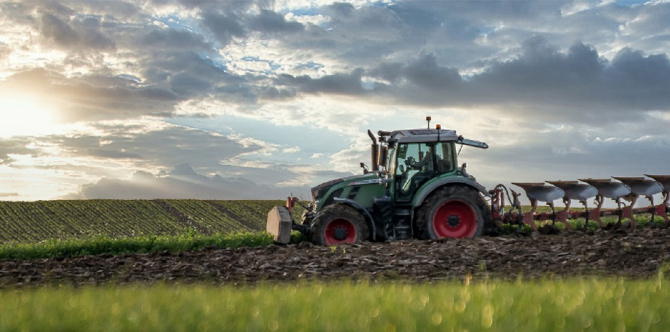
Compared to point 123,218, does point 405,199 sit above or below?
above

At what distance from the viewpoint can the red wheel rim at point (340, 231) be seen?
56.1 ft

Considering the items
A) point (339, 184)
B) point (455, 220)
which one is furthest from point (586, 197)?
point (339, 184)

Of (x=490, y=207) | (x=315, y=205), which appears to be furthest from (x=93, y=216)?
(x=490, y=207)

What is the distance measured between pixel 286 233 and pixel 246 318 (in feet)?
41.3

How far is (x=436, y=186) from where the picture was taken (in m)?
16.9

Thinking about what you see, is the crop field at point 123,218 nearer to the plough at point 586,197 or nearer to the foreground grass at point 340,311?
the plough at point 586,197

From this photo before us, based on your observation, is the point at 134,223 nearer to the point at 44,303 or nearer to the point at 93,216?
the point at 93,216

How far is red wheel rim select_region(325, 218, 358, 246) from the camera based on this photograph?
1711cm

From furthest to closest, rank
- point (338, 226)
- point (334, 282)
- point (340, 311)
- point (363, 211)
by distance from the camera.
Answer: point (338, 226)
point (363, 211)
point (334, 282)
point (340, 311)

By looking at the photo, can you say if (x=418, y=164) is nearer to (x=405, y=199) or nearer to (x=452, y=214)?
(x=405, y=199)

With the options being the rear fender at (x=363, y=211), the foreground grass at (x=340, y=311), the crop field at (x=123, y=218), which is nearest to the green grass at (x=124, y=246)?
the rear fender at (x=363, y=211)

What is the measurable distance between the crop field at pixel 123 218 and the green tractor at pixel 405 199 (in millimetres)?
14047

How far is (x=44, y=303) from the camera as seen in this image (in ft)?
18.8

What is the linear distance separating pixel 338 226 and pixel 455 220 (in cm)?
306
